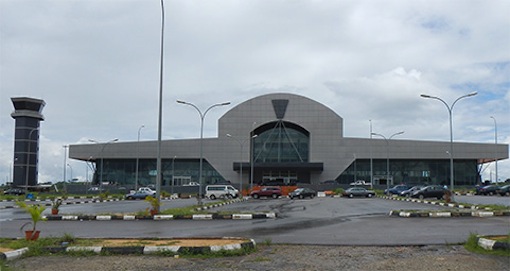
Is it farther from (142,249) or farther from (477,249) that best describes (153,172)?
(477,249)

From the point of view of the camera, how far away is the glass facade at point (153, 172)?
274 feet

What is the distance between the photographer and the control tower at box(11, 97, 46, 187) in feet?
243

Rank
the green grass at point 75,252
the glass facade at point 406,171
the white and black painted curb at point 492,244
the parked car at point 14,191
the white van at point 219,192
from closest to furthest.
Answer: the white and black painted curb at point 492,244, the green grass at point 75,252, the white van at point 219,192, the parked car at point 14,191, the glass facade at point 406,171

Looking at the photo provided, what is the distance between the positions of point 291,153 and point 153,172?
23.9 m

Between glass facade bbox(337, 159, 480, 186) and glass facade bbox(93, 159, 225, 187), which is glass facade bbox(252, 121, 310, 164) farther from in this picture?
glass facade bbox(337, 159, 480, 186)

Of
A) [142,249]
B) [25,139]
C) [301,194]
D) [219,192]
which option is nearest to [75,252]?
[142,249]

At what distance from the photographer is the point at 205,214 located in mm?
21438

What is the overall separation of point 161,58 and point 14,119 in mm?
60353

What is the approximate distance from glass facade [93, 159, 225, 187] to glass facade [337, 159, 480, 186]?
21773 mm

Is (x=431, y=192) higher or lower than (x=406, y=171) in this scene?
lower

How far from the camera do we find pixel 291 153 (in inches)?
3332

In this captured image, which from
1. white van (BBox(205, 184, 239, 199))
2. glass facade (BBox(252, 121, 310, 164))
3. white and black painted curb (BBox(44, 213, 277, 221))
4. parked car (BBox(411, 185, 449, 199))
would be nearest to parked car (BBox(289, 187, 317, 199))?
white van (BBox(205, 184, 239, 199))

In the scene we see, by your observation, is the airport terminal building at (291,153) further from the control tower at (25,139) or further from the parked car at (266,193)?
the parked car at (266,193)

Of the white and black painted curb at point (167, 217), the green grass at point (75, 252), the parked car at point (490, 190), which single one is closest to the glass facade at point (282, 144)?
the parked car at point (490, 190)
